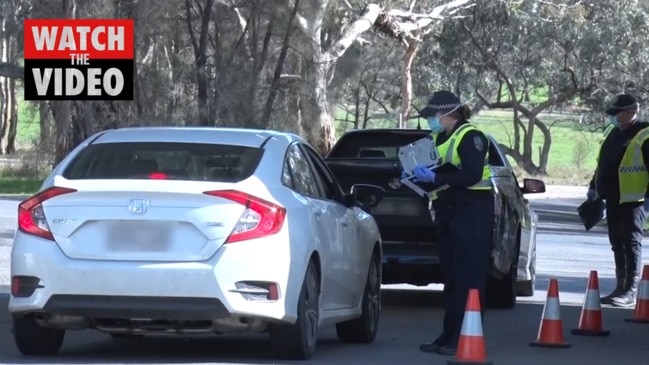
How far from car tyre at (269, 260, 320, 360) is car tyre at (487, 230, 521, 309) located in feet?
14.2

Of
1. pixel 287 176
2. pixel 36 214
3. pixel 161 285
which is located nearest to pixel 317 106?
pixel 287 176

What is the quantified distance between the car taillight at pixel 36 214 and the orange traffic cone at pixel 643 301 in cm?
549

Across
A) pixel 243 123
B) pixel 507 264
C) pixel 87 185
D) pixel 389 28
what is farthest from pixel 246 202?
pixel 389 28

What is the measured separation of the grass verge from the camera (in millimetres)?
32584

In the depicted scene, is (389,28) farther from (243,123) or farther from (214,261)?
(214,261)

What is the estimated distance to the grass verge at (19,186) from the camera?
32.6m

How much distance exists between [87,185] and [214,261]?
940 millimetres

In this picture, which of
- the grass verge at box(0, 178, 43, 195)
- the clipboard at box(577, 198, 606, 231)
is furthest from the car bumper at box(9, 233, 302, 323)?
the grass verge at box(0, 178, 43, 195)

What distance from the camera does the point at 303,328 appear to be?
8.67 meters

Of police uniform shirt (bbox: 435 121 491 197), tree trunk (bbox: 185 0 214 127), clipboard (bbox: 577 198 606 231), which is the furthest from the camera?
tree trunk (bbox: 185 0 214 127)

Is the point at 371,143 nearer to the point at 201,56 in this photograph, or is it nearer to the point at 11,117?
the point at 201,56

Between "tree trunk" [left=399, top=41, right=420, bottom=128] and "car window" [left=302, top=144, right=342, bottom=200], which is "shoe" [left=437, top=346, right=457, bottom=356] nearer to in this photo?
"car window" [left=302, top=144, right=342, bottom=200]

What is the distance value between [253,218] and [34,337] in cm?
171

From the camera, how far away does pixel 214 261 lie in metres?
8.19
